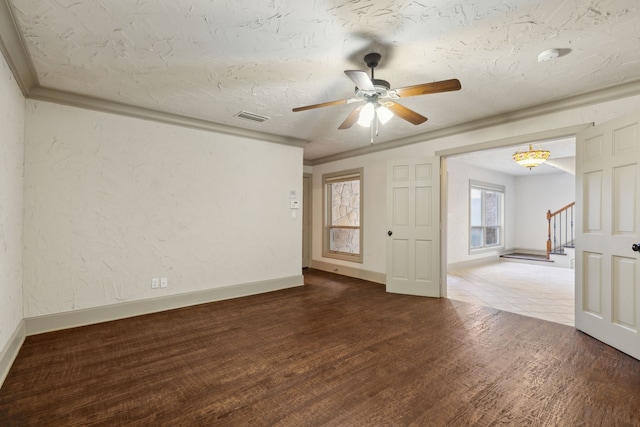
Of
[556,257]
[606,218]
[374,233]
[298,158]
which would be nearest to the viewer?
[606,218]

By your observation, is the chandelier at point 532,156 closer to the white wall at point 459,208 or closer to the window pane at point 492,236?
the white wall at point 459,208

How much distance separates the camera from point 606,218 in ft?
9.42

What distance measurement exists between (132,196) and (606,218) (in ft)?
16.8

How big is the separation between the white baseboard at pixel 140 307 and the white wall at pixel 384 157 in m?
1.77

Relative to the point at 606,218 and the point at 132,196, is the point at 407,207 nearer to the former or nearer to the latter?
the point at 606,218

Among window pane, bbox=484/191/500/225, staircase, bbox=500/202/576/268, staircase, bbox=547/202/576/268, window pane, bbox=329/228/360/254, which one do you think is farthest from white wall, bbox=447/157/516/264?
window pane, bbox=329/228/360/254

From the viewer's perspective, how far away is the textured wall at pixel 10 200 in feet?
7.61

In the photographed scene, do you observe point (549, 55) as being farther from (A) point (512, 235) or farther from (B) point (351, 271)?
(A) point (512, 235)

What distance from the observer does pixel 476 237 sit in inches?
321

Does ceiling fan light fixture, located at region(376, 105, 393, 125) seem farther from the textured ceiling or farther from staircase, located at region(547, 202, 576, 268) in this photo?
staircase, located at region(547, 202, 576, 268)

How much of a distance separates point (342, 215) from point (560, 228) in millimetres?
6614

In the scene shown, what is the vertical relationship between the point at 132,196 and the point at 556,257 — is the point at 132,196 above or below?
above

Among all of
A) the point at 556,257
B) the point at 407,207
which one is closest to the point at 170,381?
the point at 407,207

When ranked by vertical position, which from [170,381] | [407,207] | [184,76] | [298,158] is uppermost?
[184,76]
